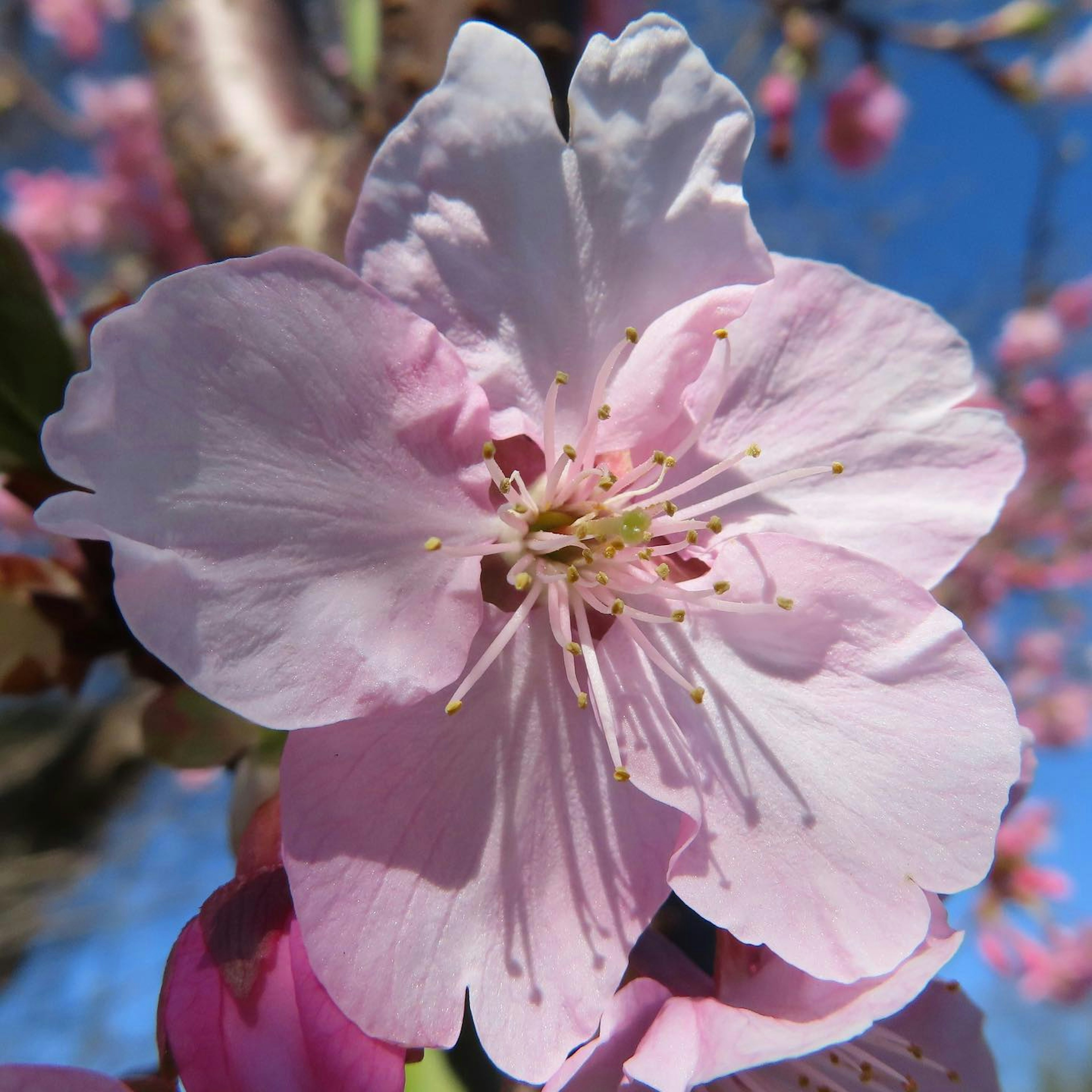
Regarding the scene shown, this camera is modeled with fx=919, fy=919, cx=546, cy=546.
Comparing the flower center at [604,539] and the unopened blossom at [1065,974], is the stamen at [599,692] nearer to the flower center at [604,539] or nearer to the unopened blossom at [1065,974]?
the flower center at [604,539]

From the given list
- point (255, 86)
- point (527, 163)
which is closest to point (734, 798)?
point (527, 163)

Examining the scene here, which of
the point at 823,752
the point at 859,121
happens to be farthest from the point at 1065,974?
the point at 823,752

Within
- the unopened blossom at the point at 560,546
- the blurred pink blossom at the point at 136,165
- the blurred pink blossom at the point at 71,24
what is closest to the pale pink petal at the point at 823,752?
the unopened blossom at the point at 560,546

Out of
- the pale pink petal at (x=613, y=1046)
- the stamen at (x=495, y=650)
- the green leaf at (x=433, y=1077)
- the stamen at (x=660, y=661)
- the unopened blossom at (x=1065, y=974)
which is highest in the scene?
the stamen at (x=495, y=650)

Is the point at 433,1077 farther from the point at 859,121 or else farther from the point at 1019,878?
the point at 859,121

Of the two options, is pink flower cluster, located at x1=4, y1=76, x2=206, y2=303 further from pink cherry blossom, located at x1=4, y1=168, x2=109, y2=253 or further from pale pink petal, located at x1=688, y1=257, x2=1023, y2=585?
pale pink petal, located at x1=688, y1=257, x2=1023, y2=585

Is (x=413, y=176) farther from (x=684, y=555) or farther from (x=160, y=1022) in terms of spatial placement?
(x=160, y=1022)
